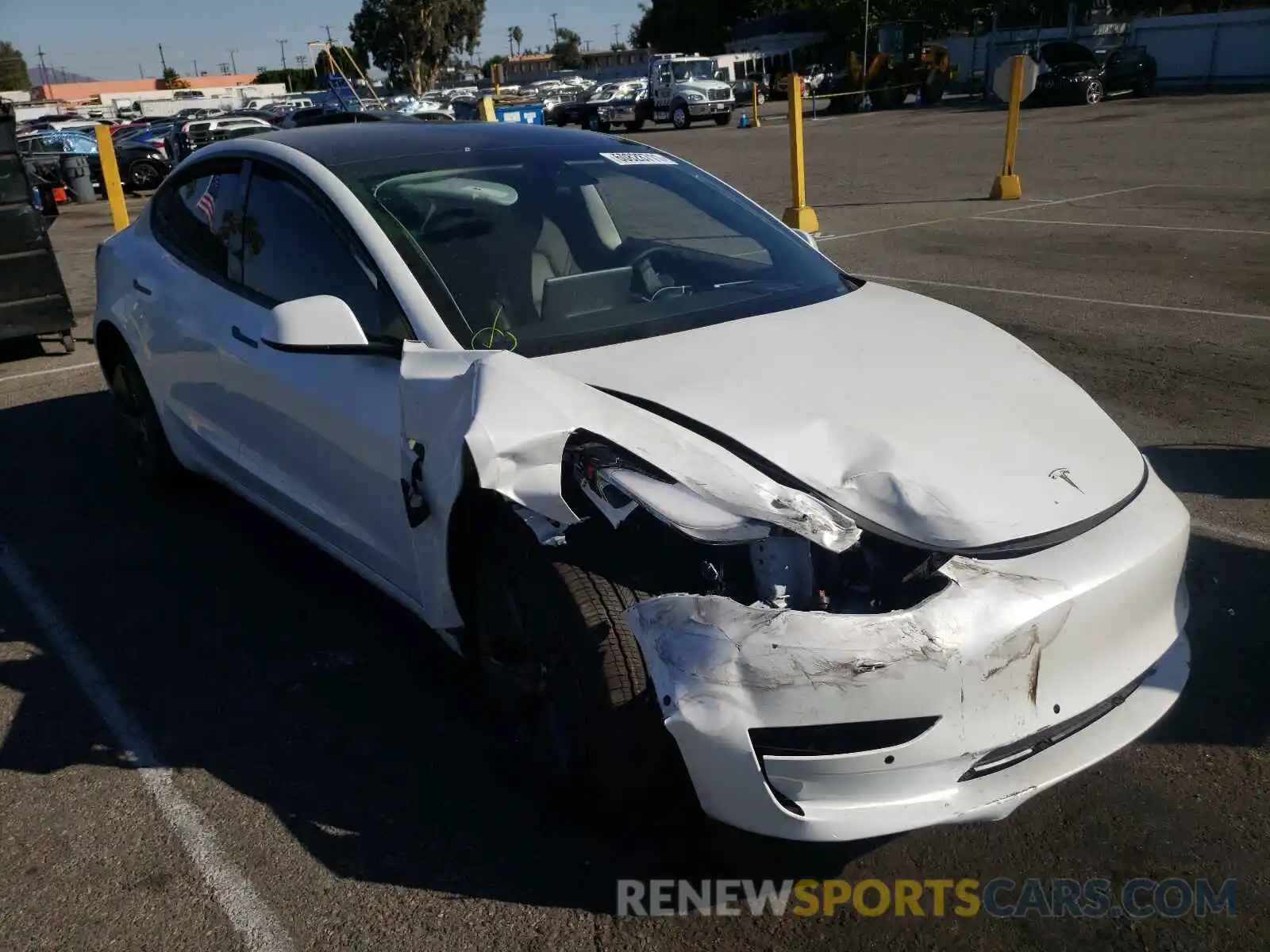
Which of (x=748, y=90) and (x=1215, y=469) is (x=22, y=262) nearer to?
(x=1215, y=469)

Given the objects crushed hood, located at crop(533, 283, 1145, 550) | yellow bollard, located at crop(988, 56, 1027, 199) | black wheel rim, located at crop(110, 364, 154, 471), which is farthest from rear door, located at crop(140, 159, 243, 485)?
yellow bollard, located at crop(988, 56, 1027, 199)

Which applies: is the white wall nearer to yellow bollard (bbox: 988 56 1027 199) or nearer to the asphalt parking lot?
yellow bollard (bbox: 988 56 1027 199)

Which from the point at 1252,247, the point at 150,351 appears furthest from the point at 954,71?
the point at 150,351

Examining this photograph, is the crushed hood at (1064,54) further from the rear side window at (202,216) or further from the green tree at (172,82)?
the green tree at (172,82)

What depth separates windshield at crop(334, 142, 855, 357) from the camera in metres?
3.38

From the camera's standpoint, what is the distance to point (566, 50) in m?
156

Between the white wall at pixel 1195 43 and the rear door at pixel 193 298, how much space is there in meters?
38.4

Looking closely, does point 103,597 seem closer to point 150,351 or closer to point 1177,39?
point 150,351

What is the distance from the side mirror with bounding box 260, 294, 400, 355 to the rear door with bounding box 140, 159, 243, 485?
1.06 m

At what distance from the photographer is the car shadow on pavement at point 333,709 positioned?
2830 millimetres

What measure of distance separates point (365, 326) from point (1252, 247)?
898cm

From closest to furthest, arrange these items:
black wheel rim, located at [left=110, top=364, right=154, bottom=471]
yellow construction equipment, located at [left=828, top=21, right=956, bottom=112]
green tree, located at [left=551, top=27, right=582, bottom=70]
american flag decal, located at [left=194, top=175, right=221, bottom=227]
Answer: american flag decal, located at [left=194, top=175, right=221, bottom=227]
black wheel rim, located at [left=110, top=364, right=154, bottom=471]
yellow construction equipment, located at [left=828, top=21, right=956, bottom=112]
green tree, located at [left=551, top=27, right=582, bottom=70]

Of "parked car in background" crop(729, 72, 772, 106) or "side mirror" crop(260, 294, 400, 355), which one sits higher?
"side mirror" crop(260, 294, 400, 355)

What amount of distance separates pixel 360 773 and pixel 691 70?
39005mm
